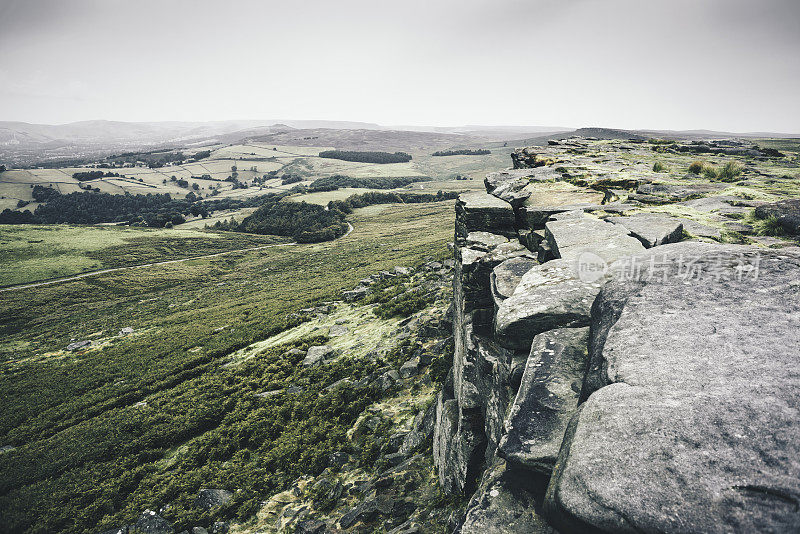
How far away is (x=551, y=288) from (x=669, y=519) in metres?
4.53

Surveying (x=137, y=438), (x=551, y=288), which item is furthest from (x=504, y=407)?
(x=137, y=438)

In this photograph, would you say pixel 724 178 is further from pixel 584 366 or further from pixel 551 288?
pixel 584 366

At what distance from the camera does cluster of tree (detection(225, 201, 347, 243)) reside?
4033 inches

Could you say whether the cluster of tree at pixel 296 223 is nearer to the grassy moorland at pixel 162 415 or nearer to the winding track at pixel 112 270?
the winding track at pixel 112 270

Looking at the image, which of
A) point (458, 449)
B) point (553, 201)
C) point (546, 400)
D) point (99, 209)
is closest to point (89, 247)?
point (99, 209)

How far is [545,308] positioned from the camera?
6.70 m

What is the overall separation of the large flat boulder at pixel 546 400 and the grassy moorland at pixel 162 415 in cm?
1156

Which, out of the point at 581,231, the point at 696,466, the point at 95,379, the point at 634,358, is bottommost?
the point at 95,379

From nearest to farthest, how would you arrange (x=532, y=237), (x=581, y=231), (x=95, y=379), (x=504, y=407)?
(x=504, y=407), (x=581, y=231), (x=532, y=237), (x=95, y=379)

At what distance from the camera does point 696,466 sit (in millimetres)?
3299

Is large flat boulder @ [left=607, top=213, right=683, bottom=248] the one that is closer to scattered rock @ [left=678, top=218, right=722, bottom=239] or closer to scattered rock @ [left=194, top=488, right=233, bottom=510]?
scattered rock @ [left=678, top=218, right=722, bottom=239]

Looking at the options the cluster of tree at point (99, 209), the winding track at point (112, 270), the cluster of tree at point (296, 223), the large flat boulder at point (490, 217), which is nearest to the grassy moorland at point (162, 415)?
the large flat boulder at point (490, 217)

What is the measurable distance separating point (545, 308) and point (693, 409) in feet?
10.1

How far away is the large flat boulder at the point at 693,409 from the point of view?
3.06m
